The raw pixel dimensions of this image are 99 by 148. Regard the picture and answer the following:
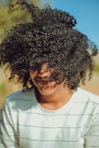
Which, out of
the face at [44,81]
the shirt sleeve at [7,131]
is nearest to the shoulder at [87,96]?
the face at [44,81]

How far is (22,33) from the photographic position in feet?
6.18

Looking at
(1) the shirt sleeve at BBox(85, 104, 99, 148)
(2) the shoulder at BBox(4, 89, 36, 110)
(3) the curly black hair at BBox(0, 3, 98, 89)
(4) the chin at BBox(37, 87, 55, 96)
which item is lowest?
(1) the shirt sleeve at BBox(85, 104, 99, 148)

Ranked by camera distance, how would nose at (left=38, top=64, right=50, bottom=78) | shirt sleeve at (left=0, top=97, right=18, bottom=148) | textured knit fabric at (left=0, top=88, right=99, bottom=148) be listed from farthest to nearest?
shirt sleeve at (left=0, top=97, right=18, bottom=148) → textured knit fabric at (left=0, top=88, right=99, bottom=148) → nose at (left=38, top=64, right=50, bottom=78)

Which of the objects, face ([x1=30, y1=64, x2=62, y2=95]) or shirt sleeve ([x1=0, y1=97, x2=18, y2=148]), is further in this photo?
shirt sleeve ([x1=0, y1=97, x2=18, y2=148])

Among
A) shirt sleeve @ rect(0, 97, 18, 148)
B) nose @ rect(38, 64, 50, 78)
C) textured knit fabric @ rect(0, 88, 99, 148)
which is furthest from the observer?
shirt sleeve @ rect(0, 97, 18, 148)

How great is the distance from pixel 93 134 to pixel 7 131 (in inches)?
16.9

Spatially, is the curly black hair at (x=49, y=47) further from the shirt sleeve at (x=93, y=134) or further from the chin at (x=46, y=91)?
the shirt sleeve at (x=93, y=134)

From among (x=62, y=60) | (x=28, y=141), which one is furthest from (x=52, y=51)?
(x=28, y=141)

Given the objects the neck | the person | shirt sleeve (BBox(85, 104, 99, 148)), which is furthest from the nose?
shirt sleeve (BBox(85, 104, 99, 148))

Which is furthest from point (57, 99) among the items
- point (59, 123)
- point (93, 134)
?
point (93, 134)

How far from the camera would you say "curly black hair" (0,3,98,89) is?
1789mm

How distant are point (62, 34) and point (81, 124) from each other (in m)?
0.43

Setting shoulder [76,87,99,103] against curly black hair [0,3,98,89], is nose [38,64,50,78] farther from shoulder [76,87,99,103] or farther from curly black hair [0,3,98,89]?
shoulder [76,87,99,103]

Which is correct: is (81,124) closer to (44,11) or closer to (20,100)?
(20,100)
